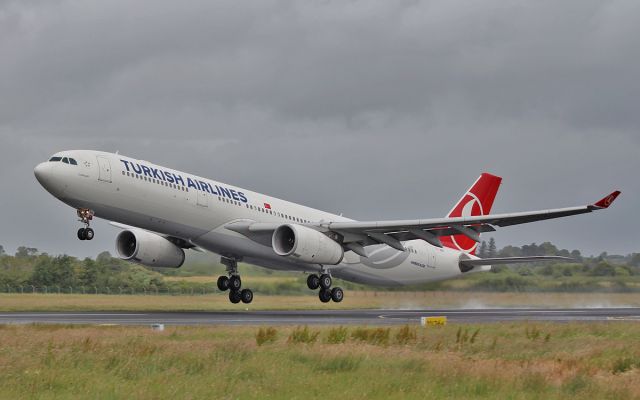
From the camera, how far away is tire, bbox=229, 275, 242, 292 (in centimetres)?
4688

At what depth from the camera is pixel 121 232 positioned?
4534cm

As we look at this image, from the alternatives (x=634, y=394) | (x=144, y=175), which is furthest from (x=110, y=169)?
(x=634, y=394)

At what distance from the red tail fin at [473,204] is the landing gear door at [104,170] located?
2199cm

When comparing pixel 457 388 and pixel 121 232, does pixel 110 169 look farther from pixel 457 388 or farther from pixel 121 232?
pixel 457 388

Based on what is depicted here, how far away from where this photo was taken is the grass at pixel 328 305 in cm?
4825

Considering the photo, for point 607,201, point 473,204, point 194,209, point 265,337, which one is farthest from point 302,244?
point 473,204

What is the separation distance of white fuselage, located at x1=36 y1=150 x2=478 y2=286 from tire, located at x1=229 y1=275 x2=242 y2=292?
2174 mm

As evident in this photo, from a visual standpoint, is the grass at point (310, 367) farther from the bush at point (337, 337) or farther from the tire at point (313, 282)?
the tire at point (313, 282)

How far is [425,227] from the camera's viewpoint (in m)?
42.4

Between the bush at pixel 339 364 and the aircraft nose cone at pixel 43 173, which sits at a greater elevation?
the aircraft nose cone at pixel 43 173

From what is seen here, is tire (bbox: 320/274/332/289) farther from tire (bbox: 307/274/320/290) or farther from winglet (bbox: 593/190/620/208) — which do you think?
winglet (bbox: 593/190/620/208)

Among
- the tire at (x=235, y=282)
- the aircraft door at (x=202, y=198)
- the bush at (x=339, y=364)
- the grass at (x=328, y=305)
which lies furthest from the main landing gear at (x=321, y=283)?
the bush at (x=339, y=364)

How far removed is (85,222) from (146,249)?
8015 millimetres

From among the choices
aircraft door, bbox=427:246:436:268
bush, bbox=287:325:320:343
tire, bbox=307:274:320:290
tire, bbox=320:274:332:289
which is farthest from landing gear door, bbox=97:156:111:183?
aircraft door, bbox=427:246:436:268
